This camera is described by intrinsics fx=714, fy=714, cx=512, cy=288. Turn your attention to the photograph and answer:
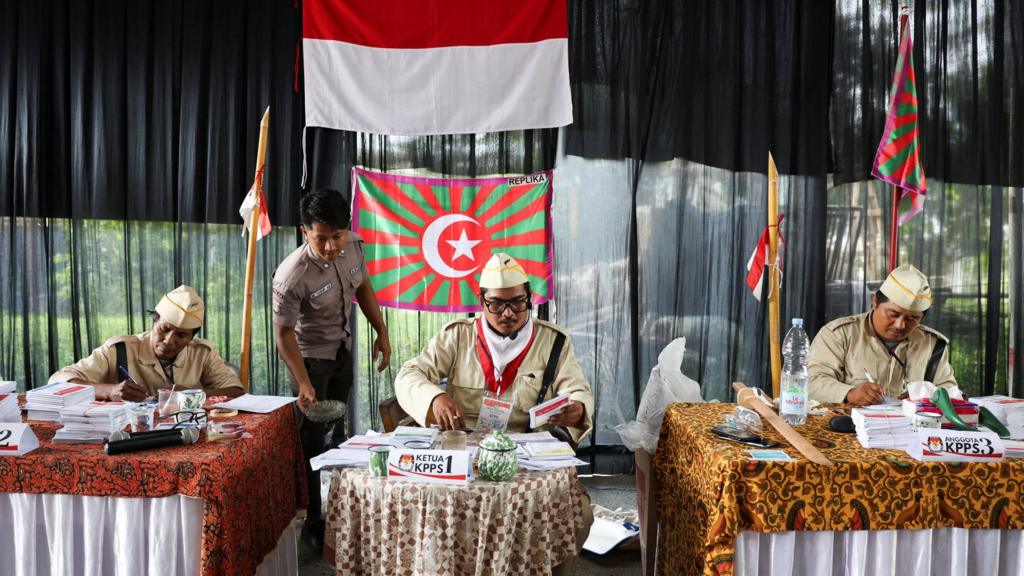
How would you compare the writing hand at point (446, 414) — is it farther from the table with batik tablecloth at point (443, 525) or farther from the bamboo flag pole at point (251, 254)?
the bamboo flag pole at point (251, 254)

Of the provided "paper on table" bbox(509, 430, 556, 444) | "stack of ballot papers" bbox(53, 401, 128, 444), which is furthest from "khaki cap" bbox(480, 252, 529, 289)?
"stack of ballot papers" bbox(53, 401, 128, 444)

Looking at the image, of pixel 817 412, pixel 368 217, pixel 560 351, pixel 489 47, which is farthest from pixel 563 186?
pixel 817 412

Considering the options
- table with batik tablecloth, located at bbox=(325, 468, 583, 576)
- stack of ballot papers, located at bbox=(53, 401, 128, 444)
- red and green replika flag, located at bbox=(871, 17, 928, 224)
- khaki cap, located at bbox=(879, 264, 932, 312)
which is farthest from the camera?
red and green replika flag, located at bbox=(871, 17, 928, 224)

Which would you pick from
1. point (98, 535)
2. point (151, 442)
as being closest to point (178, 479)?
point (151, 442)

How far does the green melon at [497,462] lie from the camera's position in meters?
2.24

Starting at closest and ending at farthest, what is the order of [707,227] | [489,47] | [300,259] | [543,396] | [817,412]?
[817,412]
[543,396]
[300,259]
[489,47]
[707,227]

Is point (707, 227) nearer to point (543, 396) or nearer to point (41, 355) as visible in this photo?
point (543, 396)

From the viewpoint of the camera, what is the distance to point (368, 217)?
487 centimetres

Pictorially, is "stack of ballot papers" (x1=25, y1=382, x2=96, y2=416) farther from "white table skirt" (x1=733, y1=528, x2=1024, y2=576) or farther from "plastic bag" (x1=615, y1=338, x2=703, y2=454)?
"white table skirt" (x1=733, y1=528, x2=1024, y2=576)

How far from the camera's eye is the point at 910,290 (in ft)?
10.6

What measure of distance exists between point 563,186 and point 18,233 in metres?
3.66

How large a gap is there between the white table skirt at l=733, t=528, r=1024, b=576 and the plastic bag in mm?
1025

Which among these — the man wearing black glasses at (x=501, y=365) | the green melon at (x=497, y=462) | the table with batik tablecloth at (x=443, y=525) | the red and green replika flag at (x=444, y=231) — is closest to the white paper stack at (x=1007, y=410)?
the man wearing black glasses at (x=501, y=365)

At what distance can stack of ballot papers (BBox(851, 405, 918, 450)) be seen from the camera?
2.45 meters
